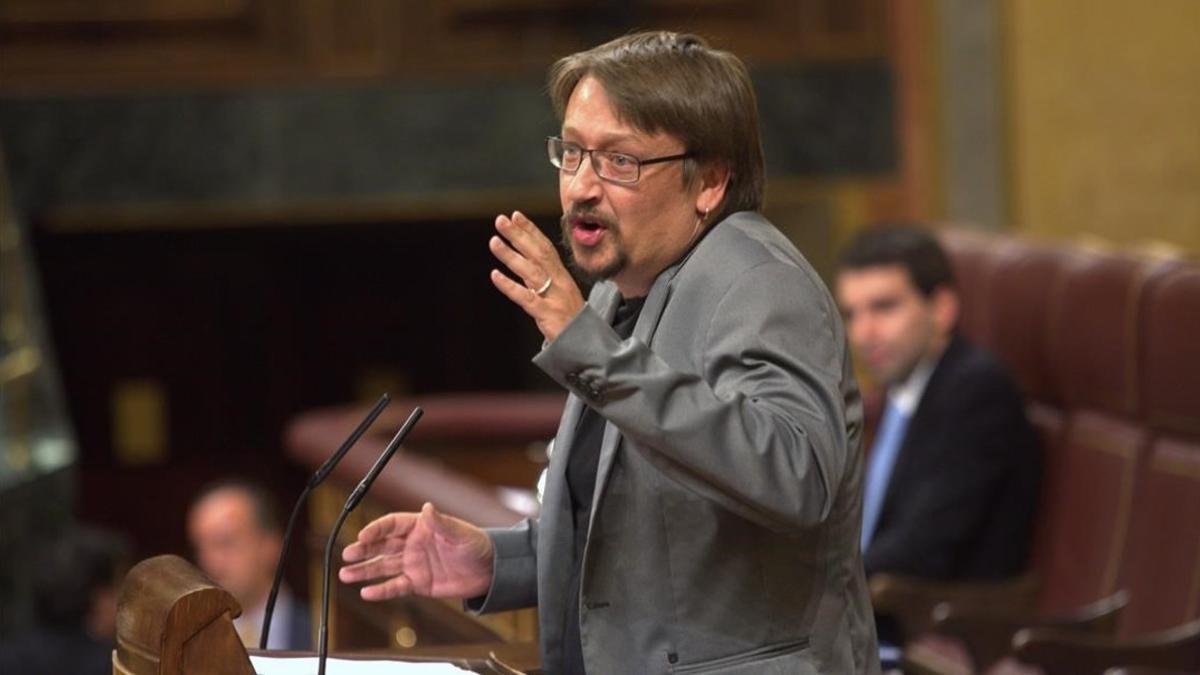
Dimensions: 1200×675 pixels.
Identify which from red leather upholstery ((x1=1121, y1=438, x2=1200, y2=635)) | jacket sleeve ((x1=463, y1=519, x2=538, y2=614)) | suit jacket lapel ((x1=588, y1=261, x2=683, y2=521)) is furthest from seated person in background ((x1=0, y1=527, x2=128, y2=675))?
suit jacket lapel ((x1=588, y1=261, x2=683, y2=521))

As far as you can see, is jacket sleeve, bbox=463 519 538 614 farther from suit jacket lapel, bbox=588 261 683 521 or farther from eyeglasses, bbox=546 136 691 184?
eyeglasses, bbox=546 136 691 184

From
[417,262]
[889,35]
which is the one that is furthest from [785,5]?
[417,262]

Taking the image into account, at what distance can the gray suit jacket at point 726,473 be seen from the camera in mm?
1886

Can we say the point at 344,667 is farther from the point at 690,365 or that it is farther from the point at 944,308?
the point at 944,308

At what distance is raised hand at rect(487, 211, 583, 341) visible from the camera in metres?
1.91

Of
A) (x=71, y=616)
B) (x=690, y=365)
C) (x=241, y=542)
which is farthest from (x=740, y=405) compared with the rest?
(x=71, y=616)

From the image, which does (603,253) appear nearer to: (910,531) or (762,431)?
(762,431)

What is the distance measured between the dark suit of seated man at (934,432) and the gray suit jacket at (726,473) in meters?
2.38

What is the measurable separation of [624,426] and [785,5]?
5.94 meters

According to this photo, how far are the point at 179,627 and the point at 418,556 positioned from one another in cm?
35

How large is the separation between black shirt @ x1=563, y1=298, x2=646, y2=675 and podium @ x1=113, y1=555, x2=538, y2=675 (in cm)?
34

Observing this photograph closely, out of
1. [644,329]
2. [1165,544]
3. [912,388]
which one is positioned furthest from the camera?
[912,388]

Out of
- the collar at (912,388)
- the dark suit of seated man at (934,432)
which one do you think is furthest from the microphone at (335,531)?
the collar at (912,388)

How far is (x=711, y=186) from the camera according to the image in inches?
83.7
